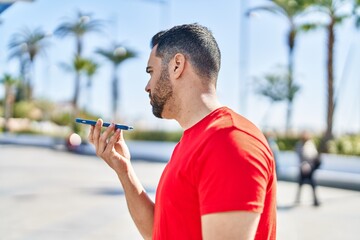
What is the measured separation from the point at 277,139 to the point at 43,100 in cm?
3447

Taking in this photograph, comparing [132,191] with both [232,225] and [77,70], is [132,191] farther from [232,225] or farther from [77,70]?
[77,70]

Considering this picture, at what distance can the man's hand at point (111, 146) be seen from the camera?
5.84 feet

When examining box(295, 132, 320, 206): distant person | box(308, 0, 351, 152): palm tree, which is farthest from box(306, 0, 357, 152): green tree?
box(295, 132, 320, 206): distant person

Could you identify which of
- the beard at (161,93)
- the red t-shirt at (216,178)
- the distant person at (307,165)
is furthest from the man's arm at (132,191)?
the distant person at (307,165)

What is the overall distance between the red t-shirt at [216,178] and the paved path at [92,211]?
5.79 metres

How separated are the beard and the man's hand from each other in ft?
0.48

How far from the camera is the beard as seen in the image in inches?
65.6

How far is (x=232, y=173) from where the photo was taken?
49.5 inches

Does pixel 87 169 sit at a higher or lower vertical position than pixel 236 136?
lower

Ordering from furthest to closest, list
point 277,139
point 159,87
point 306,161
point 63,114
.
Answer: point 63,114 < point 277,139 < point 306,161 < point 159,87

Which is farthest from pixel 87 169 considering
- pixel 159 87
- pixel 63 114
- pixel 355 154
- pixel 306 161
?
pixel 63 114

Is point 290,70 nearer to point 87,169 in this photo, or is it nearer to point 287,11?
point 287,11

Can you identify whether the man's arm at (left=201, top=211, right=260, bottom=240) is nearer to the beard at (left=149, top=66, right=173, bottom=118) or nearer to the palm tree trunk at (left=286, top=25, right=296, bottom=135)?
the beard at (left=149, top=66, right=173, bottom=118)

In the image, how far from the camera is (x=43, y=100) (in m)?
57.7
